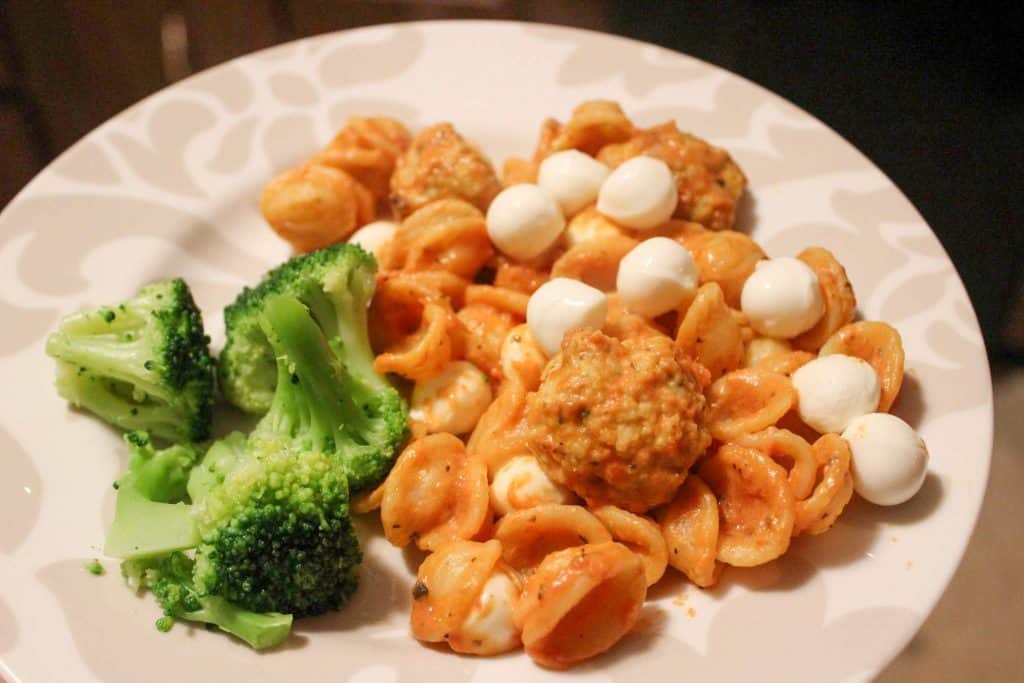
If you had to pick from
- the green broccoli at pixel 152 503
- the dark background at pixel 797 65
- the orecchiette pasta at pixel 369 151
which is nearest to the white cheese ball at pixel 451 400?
the green broccoli at pixel 152 503

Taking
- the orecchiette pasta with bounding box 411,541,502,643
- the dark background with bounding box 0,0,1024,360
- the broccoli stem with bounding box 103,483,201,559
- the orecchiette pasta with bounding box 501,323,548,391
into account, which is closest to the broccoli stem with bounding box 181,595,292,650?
the broccoli stem with bounding box 103,483,201,559

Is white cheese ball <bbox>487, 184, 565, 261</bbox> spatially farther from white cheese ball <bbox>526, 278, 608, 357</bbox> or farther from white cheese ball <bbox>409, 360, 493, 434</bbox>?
white cheese ball <bbox>409, 360, 493, 434</bbox>

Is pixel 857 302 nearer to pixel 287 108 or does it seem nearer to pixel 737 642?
pixel 737 642

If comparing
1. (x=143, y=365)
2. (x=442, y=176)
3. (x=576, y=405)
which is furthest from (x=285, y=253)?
(x=576, y=405)

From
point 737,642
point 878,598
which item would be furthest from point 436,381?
point 878,598

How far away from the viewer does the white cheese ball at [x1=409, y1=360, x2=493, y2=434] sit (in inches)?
82.4

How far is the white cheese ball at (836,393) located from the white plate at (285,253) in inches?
6.5

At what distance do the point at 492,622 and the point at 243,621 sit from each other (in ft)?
1.47

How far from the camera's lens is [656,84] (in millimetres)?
2883

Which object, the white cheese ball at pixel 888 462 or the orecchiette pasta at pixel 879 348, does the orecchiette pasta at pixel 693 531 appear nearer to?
the white cheese ball at pixel 888 462

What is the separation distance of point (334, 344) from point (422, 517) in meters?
0.48

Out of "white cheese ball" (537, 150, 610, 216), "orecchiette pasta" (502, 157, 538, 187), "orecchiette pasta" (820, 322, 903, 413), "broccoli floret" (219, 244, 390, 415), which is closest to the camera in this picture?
"orecchiette pasta" (820, 322, 903, 413)

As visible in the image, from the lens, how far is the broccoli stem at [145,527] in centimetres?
178

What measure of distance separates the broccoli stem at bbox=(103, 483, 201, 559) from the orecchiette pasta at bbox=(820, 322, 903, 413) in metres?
1.40
